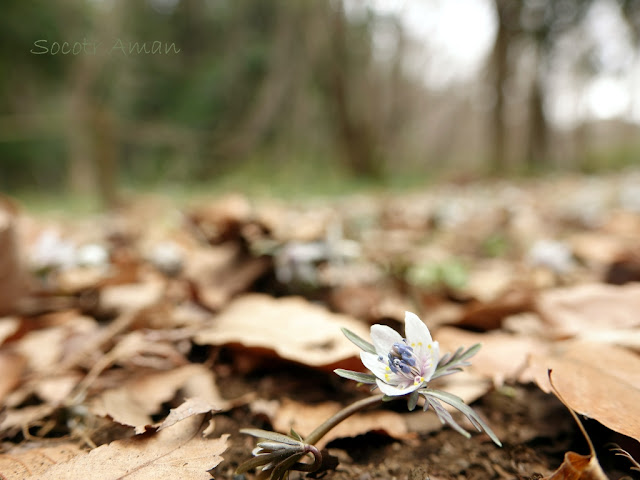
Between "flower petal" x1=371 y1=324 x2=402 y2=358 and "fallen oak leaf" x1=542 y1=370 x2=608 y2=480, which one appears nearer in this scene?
"fallen oak leaf" x1=542 y1=370 x2=608 y2=480

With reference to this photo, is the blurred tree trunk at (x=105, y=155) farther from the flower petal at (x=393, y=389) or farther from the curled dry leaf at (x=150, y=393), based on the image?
the flower petal at (x=393, y=389)

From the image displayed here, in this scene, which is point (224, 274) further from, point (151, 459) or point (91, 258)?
point (151, 459)

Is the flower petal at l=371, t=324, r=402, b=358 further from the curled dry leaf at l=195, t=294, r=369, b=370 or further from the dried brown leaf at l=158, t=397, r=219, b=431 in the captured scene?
the dried brown leaf at l=158, t=397, r=219, b=431

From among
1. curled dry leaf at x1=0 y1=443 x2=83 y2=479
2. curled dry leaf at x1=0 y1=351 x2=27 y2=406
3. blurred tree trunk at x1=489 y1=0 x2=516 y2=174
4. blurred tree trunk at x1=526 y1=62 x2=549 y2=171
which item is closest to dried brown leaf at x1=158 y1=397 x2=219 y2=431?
curled dry leaf at x1=0 y1=443 x2=83 y2=479

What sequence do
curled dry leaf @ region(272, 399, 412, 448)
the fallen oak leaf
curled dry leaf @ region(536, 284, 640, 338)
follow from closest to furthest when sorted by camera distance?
the fallen oak leaf → curled dry leaf @ region(272, 399, 412, 448) → curled dry leaf @ region(536, 284, 640, 338)

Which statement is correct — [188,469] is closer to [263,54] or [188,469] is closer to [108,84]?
[263,54]

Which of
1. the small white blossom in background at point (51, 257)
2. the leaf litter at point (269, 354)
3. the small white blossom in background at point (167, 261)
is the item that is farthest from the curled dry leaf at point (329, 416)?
the small white blossom in background at point (51, 257)

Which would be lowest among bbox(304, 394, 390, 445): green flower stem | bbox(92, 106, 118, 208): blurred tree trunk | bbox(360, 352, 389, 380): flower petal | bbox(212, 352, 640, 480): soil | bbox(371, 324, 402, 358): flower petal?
bbox(212, 352, 640, 480): soil
